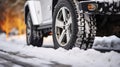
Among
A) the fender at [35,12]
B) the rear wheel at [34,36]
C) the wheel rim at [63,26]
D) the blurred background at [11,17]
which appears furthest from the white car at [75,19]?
the blurred background at [11,17]

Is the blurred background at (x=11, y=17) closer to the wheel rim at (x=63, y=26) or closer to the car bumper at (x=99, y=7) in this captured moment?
the wheel rim at (x=63, y=26)

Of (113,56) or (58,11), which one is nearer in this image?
(113,56)

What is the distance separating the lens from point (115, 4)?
562 centimetres

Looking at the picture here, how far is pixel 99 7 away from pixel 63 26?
935mm

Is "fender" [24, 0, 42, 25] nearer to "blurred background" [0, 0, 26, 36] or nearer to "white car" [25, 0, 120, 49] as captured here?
"white car" [25, 0, 120, 49]

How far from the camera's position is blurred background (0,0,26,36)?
30.4 metres

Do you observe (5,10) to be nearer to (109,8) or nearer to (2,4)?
(2,4)

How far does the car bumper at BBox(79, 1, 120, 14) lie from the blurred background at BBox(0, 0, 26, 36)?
77.8 ft

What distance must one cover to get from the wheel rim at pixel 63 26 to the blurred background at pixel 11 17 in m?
22.8

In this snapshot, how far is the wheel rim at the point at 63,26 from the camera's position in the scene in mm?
6070

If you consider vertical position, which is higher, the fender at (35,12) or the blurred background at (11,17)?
the fender at (35,12)

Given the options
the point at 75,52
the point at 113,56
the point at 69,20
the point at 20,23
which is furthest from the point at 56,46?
the point at 20,23

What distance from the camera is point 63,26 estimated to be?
6.25 metres

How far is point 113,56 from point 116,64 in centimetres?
47
